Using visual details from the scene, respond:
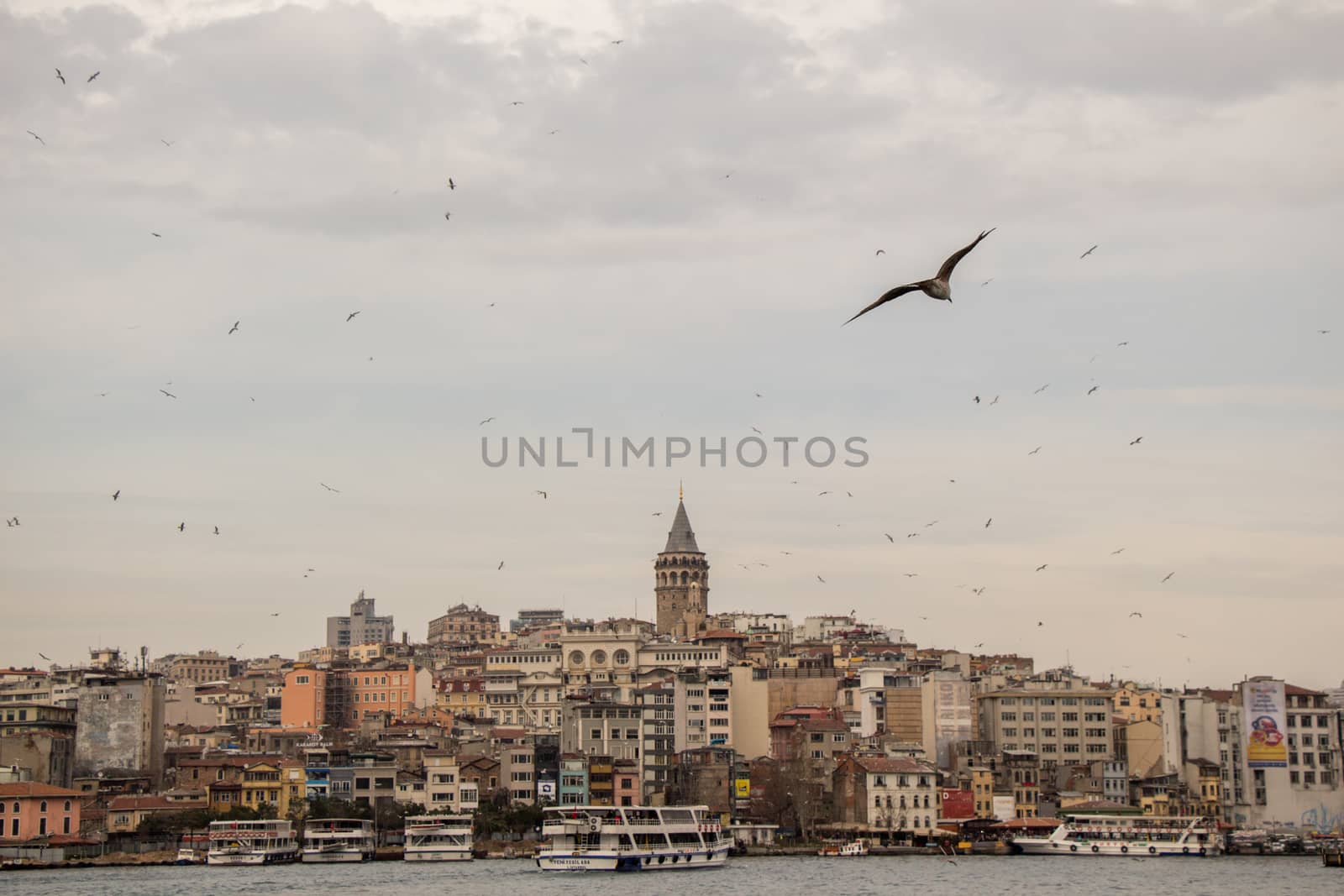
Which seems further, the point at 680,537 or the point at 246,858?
the point at 680,537

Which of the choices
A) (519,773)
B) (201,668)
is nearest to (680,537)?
(201,668)

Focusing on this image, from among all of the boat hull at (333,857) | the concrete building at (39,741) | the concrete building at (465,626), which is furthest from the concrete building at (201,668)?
the boat hull at (333,857)

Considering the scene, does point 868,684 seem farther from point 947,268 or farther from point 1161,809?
point 947,268

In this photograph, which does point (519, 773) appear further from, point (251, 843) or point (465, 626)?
point (465, 626)

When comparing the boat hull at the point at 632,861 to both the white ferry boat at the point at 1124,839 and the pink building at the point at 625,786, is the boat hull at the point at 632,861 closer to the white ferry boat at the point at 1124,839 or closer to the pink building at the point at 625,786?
the pink building at the point at 625,786

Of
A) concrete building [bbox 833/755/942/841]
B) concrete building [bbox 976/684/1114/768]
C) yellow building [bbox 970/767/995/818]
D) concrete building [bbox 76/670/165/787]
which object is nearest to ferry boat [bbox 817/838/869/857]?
concrete building [bbox 833/755/942/841]

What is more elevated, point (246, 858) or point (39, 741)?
point (39, 741)
